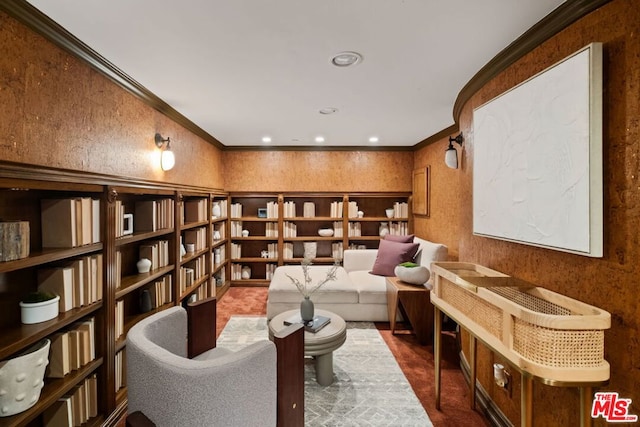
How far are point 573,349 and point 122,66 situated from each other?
288 cm

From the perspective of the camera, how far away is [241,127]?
3.98 m

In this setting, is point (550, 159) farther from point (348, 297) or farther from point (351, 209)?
point (351, 209)

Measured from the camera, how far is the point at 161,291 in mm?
2982

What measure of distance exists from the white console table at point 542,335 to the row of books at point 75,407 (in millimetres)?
2195

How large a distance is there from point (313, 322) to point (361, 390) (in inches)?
24.4

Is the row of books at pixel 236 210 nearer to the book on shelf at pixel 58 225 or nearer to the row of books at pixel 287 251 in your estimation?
the row of books at pixel 287 251

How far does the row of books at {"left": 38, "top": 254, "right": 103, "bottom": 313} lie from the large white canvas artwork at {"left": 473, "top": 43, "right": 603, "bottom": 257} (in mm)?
2525

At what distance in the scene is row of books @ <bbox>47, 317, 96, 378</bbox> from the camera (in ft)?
5.66

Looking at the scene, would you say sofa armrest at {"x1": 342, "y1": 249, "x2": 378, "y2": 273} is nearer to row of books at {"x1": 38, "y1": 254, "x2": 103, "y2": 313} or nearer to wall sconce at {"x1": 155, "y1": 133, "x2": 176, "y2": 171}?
wall sconce at {"x1": 155, "y1": 133, "x2": 176, "y2": 171}

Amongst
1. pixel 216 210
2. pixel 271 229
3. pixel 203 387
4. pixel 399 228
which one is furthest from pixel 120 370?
pixel 399 228

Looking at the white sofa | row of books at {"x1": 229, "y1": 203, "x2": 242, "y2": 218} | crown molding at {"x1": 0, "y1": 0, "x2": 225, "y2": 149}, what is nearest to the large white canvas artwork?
the white sofa

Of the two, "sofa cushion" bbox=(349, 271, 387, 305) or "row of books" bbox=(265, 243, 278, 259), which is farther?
"row of books" bbox=(265, 243, 278, 259)

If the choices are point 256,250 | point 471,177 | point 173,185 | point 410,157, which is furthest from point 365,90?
point 256,250

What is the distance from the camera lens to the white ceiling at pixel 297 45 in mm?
1524
